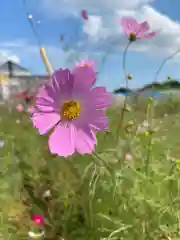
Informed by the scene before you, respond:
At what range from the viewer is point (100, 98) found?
0.39 metres

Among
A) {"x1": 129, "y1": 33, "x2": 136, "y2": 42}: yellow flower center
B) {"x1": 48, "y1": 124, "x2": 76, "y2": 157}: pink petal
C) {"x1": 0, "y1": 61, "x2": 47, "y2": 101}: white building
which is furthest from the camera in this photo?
{"x1": 0, "y1": 61, "x2": 47, "y2": 101}: white building

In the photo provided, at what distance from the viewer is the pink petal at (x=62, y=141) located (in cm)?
38

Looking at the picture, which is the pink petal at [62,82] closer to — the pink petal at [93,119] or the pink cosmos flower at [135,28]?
the pink petal at [93,119]

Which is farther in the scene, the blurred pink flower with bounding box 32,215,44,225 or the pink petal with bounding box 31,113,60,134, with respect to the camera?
the blurred pink flower with bounding box 32,215,44,225

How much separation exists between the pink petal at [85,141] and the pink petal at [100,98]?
0.08 ft

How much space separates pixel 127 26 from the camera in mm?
544

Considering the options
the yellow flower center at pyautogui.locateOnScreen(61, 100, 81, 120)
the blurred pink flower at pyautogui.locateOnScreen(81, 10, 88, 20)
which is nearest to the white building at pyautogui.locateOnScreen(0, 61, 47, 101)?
the blurred pink flower at pyautogui.locateOnScreen(81, 10, 88, 20)

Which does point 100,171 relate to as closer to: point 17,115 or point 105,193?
point 105,193

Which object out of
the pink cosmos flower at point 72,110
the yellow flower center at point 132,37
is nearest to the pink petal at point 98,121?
the pink cosmos flower at point 72,110

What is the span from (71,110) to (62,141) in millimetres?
31

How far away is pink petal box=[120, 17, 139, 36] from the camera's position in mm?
541

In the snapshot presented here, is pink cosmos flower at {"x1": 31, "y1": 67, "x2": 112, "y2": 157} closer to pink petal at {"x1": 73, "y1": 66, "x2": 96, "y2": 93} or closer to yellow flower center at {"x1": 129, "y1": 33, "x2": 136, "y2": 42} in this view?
pink petal at {"x1": 73, "y1": 66, "x2": 96, "y2": 93}

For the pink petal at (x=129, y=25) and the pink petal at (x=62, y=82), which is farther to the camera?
the pink petal at (x=129, y=25)

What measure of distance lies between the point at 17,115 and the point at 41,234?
3.01 feet
